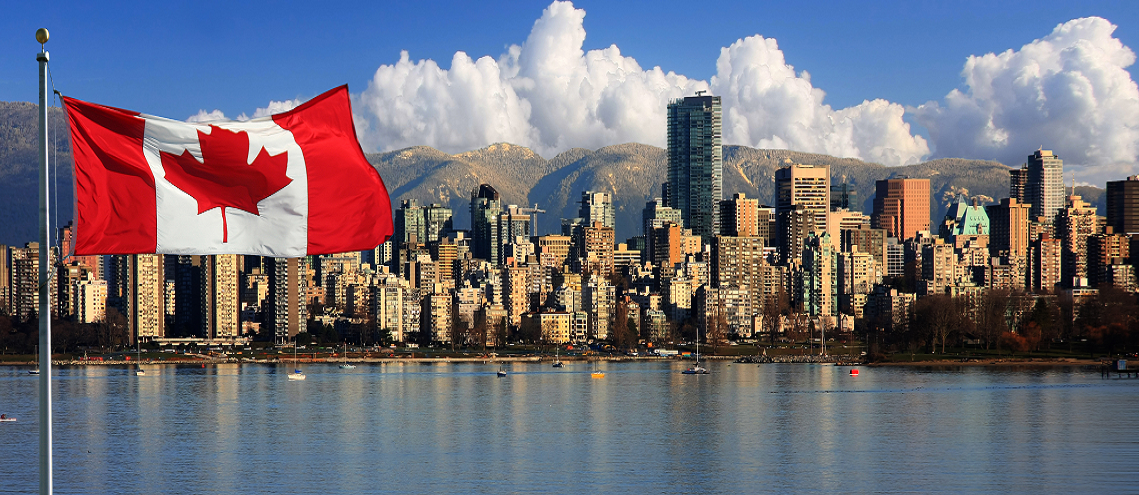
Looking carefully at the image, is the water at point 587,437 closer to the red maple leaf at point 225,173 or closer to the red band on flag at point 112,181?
the red maple leaf at point 225,173

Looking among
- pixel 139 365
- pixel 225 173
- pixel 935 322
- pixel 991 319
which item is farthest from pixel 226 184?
pixel 991 319

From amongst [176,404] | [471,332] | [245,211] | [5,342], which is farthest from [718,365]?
[245,211]

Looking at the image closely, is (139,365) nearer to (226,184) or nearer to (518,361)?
(518,361)

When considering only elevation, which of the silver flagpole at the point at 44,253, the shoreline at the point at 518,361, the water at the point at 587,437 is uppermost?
the silver flagpole at the point at 44,253

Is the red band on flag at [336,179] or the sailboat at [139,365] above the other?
the red band on flag at [336,179]

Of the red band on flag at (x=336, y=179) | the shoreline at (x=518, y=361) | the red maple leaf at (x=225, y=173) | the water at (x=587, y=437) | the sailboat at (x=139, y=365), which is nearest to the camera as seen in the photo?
the red maple leaf at (x=225, y=173)

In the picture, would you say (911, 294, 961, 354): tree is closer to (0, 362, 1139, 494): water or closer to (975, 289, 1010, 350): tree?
(975, 289, 1010, 350): tree

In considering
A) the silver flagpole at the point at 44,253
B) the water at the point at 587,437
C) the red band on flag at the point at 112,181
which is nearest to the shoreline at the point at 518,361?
the water at the point at 587,437

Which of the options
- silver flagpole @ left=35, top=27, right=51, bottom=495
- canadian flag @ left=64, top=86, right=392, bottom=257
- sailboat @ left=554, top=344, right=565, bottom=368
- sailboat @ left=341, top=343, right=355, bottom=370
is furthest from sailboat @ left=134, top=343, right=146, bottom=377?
canadian flag @ left=64, top=86, right=392, bottom=257
